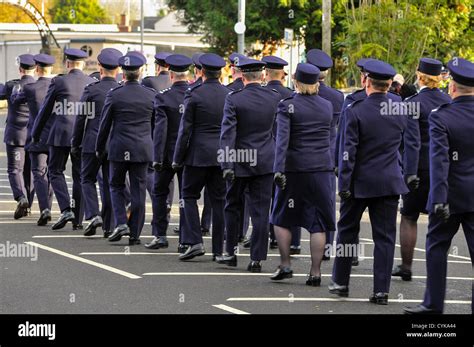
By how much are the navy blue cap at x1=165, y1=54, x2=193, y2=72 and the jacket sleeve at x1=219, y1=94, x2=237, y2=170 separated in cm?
147

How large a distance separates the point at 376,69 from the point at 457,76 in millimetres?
1239

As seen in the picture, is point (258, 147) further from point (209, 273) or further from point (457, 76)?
point (457, 76)

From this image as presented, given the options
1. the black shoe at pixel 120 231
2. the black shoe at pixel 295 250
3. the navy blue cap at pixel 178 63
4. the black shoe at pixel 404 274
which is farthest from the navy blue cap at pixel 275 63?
the black shoe at pixel 120 231

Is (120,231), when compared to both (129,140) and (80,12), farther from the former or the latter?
(80,12)

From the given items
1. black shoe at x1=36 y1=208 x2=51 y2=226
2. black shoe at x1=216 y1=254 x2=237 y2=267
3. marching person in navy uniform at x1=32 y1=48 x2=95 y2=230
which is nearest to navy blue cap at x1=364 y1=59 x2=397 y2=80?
black shoe at x1=216 y1=254 x2=237 y2=267

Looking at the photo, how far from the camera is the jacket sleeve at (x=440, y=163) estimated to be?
8688 mm

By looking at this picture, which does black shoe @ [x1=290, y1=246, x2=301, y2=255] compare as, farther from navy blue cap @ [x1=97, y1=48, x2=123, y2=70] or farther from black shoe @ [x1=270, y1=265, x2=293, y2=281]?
navy blue cap @ [x1=97, y1=48, x2=123, y2=70]

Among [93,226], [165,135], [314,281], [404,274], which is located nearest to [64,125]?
[93,226]

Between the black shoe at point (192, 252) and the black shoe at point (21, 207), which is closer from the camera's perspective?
the black shoe at point (192, 252)

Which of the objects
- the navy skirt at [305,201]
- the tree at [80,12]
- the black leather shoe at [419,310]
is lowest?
the black leather shoe at [419,310]

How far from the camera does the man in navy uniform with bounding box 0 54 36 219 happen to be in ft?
51.3

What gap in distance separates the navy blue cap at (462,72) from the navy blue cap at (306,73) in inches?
84.4

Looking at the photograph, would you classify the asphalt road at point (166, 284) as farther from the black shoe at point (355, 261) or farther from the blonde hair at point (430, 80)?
the blonde hair at point (430, 80)

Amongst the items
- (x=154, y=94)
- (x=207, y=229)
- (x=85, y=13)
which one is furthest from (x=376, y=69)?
(x=85, y=13)
